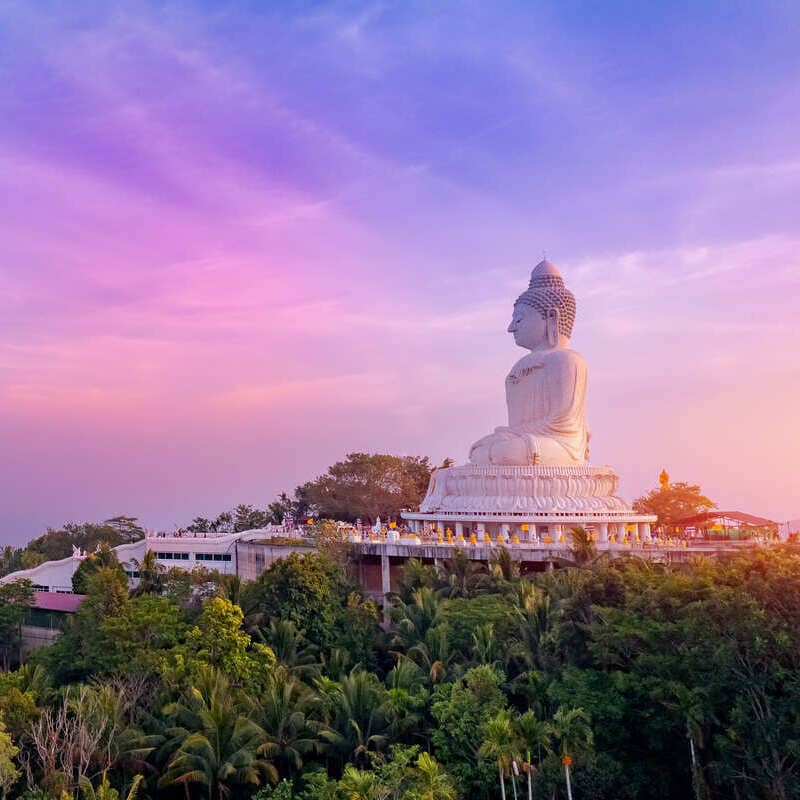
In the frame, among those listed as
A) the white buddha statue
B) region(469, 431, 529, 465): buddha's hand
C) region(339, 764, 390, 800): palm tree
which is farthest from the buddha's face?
region(339, 764, 390, 800): palm tree

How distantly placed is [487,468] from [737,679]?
70.5ft

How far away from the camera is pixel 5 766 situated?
51.7 feet

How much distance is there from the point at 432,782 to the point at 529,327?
2995cm

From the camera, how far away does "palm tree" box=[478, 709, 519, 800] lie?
53.4 feet

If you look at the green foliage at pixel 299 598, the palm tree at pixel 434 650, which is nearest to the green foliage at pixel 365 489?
the green foliage at pixel 299 598

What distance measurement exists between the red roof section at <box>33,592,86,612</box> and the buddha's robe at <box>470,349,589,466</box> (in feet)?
Result: 65.8

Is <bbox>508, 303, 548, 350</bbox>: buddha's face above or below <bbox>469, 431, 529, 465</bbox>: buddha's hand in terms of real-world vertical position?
above

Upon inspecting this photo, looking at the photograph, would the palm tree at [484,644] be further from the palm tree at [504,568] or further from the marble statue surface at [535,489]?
the marble statue surface at [535,489]

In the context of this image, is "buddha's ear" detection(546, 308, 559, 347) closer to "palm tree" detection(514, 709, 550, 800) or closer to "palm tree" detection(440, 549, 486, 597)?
"palm tree" detection(440, 549, 486, 597)

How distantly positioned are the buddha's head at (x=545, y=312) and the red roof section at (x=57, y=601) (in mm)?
25966

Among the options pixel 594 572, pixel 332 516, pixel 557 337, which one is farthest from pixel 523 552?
pixel 332 516

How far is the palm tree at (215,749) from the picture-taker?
17.0m

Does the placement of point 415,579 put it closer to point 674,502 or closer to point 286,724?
point 286,724

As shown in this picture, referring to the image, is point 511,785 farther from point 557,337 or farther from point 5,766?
point 557,337
